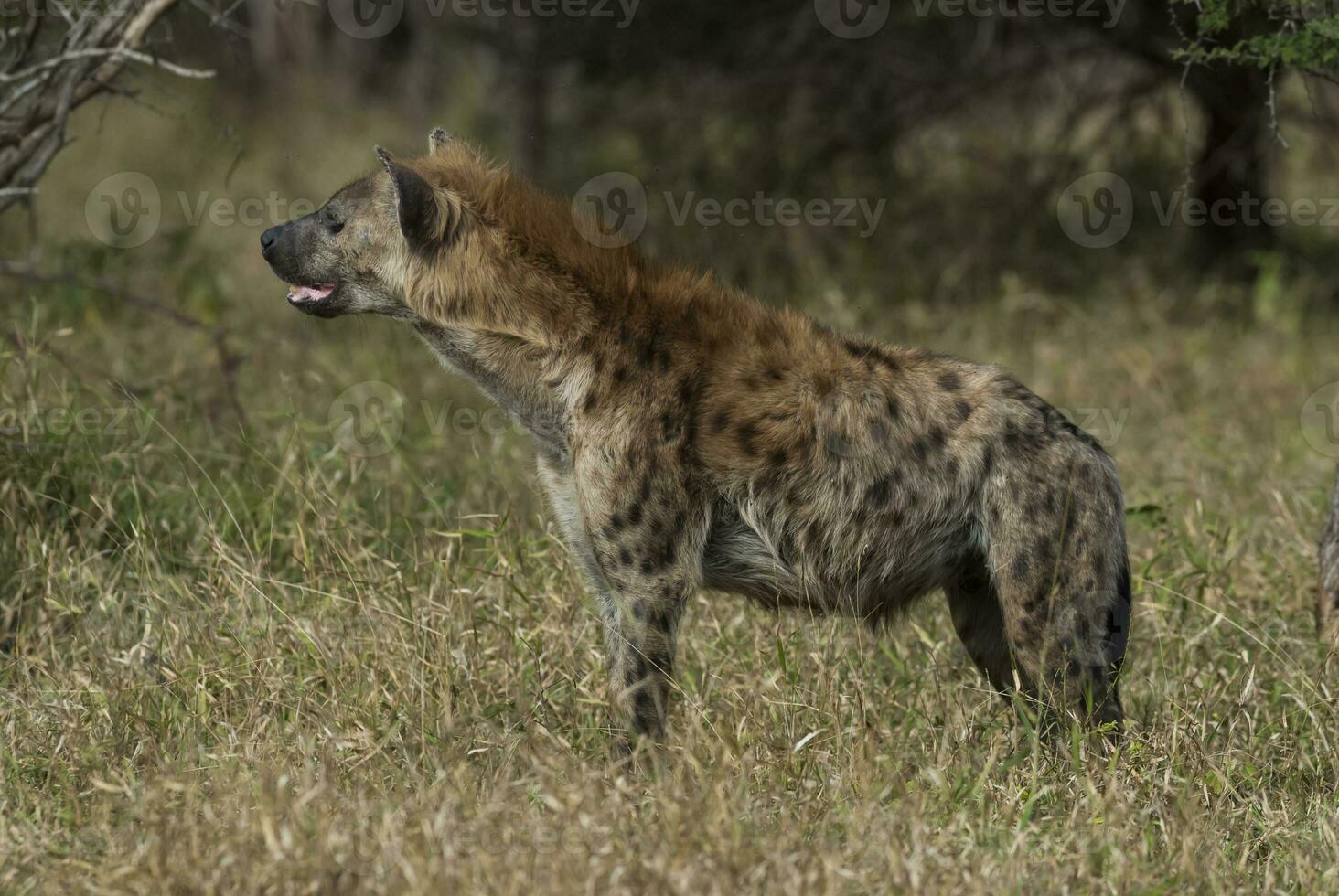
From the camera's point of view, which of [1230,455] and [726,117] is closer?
[1230,455]

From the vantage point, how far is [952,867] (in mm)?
3043

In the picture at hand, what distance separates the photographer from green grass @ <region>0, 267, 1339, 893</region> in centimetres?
302

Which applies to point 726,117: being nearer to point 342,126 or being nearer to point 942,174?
point 942,174

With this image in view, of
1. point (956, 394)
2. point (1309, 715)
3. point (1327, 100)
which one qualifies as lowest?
point (1309, 715)

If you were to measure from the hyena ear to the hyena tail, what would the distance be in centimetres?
140

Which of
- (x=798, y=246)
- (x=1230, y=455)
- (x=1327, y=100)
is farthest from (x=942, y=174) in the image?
(x=1230, y=455)

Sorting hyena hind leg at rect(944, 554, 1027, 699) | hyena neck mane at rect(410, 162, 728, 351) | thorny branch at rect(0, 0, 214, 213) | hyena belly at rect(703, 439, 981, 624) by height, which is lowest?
hyena hind leg at rect(944, 554, 1027, 699)

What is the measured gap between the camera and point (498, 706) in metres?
3.91

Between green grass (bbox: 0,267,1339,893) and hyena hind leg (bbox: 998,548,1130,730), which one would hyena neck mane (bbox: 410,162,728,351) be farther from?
hyena hind leg (bbox: 998,548,1130,730)

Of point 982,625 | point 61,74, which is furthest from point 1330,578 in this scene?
point 61,74

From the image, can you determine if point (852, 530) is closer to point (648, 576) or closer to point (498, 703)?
point (648, 576)

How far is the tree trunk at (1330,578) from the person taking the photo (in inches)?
176

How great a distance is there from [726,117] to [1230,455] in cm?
388

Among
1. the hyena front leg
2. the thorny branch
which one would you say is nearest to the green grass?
the hyena front leg
